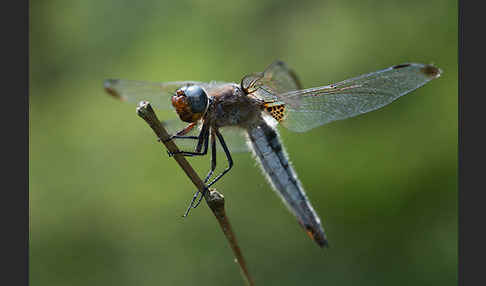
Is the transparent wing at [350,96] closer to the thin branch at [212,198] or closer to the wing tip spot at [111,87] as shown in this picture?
the thin branch at [212,198]

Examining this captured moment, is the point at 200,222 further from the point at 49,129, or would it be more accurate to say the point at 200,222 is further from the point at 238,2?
the point at 238,2

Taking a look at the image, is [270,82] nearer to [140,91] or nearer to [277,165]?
[277,165]

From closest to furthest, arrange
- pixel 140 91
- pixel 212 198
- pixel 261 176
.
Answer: pixel 212 198 → pixel 140 91 → pixel 261 176

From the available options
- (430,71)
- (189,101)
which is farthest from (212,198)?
(430,71)

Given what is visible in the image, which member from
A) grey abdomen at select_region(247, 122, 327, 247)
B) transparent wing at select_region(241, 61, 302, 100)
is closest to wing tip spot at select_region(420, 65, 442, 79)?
transparent wing at select_region(241, 61, 302, 100)

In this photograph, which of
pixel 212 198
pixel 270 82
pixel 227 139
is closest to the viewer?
pixel 212 198

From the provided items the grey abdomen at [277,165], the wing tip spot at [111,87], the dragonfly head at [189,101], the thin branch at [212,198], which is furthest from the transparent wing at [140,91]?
the thin branch at [212,198]

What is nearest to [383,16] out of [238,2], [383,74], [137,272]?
[238,2]

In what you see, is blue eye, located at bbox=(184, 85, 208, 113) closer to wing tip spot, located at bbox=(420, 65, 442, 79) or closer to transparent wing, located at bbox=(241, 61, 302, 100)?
transparent wing, located at bbox=(241, 61, 302, 100)
